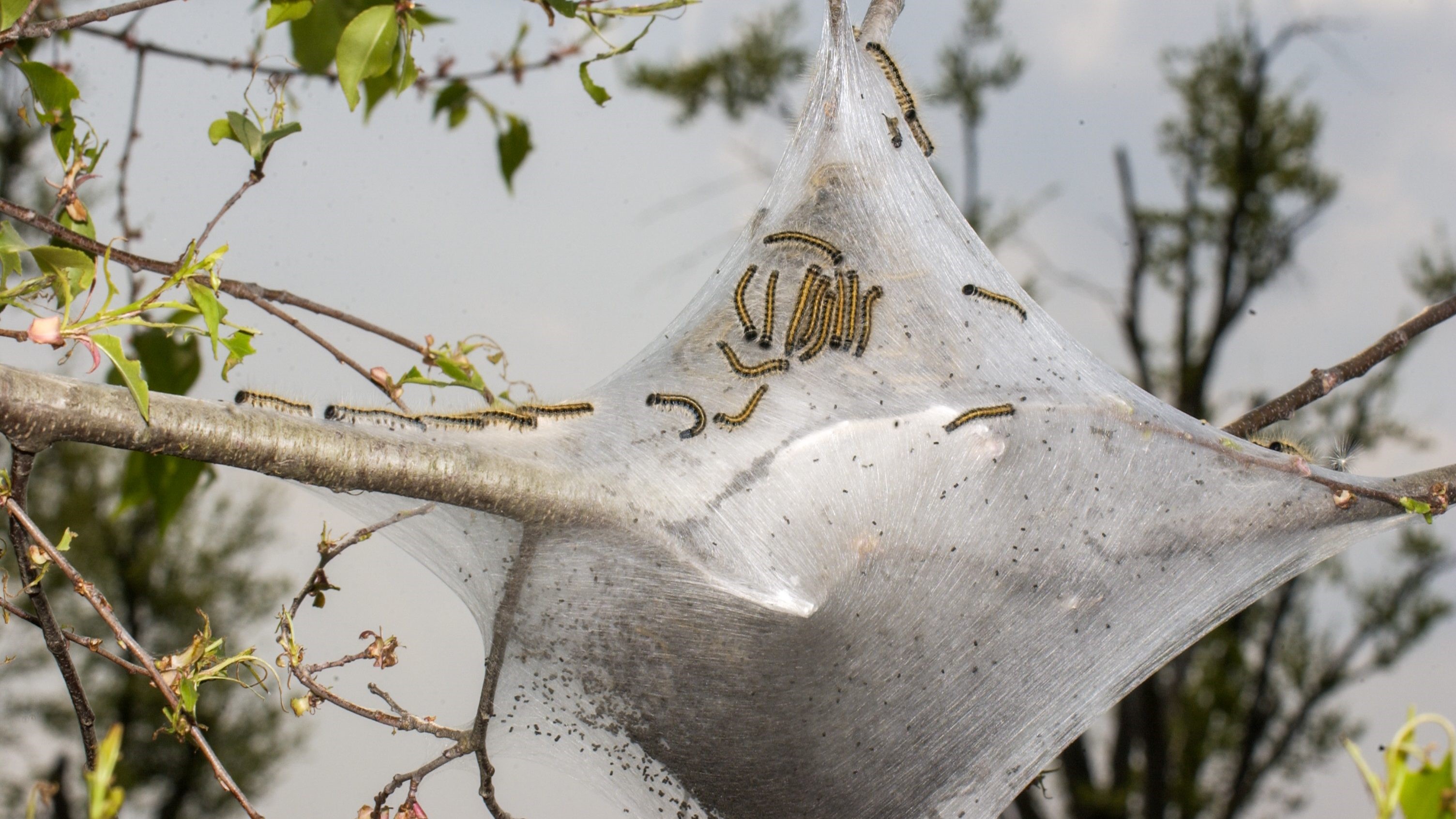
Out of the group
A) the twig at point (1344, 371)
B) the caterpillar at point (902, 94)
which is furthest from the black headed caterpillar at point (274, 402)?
the twig at point (1344, 371)

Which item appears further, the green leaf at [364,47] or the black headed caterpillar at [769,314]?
the black headed caterpillar at [769,314]

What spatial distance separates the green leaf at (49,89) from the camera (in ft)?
5.21

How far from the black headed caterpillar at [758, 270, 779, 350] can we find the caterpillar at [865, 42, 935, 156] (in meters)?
0.61

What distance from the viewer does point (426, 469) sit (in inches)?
63.4

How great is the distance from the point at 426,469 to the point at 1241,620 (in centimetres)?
852

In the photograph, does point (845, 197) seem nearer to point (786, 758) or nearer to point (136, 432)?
point (786, 758)

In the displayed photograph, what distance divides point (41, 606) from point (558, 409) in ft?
3.28

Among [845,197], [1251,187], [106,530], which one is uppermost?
[1251,187]

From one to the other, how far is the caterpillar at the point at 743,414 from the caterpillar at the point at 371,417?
0.74 m

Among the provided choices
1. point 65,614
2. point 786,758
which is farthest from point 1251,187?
point 65,614

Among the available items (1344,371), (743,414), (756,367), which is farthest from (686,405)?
(1344,371)

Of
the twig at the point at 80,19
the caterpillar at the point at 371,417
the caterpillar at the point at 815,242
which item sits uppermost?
the caterpillar at the point at 815,242

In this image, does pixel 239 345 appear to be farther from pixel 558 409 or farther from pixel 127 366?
pixel 558 409

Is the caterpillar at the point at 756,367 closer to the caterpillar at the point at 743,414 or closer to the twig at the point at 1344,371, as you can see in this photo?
the caterpillar at the point at 743,414
